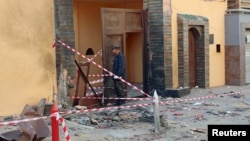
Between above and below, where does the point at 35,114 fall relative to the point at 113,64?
below

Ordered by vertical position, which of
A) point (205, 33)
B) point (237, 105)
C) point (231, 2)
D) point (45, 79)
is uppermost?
point (231, 2)

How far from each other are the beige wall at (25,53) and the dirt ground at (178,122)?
1090mm

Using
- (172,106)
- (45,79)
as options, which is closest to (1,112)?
(45,79)

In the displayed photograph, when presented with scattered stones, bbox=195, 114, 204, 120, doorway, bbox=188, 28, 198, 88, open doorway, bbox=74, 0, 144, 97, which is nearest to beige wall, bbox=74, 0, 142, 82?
open doorway, bbox=74, 0, 144, 97

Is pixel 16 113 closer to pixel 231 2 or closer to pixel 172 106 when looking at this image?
pixel 172 106

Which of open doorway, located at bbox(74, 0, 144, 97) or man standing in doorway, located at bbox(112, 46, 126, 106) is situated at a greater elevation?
open doorway, located at bbox(74, 0, 144, 97)

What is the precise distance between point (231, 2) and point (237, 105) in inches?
230

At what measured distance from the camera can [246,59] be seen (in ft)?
52.5

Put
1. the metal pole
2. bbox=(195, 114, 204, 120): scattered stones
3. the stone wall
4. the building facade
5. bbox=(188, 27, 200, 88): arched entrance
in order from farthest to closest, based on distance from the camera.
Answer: bbox=(188, 27, 200, 88): arched entrance
the stone wall
the building facade
bbox=(195, 114, 204, 120): scattered stones
the metal pole

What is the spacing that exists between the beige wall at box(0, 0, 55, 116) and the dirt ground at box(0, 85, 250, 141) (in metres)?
1.09

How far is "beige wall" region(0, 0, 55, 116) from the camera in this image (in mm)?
8906

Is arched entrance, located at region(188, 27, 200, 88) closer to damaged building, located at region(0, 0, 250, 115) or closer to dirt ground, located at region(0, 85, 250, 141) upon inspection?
damaged building, located at region(0, 0, 250, 115)

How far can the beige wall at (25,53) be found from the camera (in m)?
8.91

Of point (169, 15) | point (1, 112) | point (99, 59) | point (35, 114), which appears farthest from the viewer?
point (99, 59)
